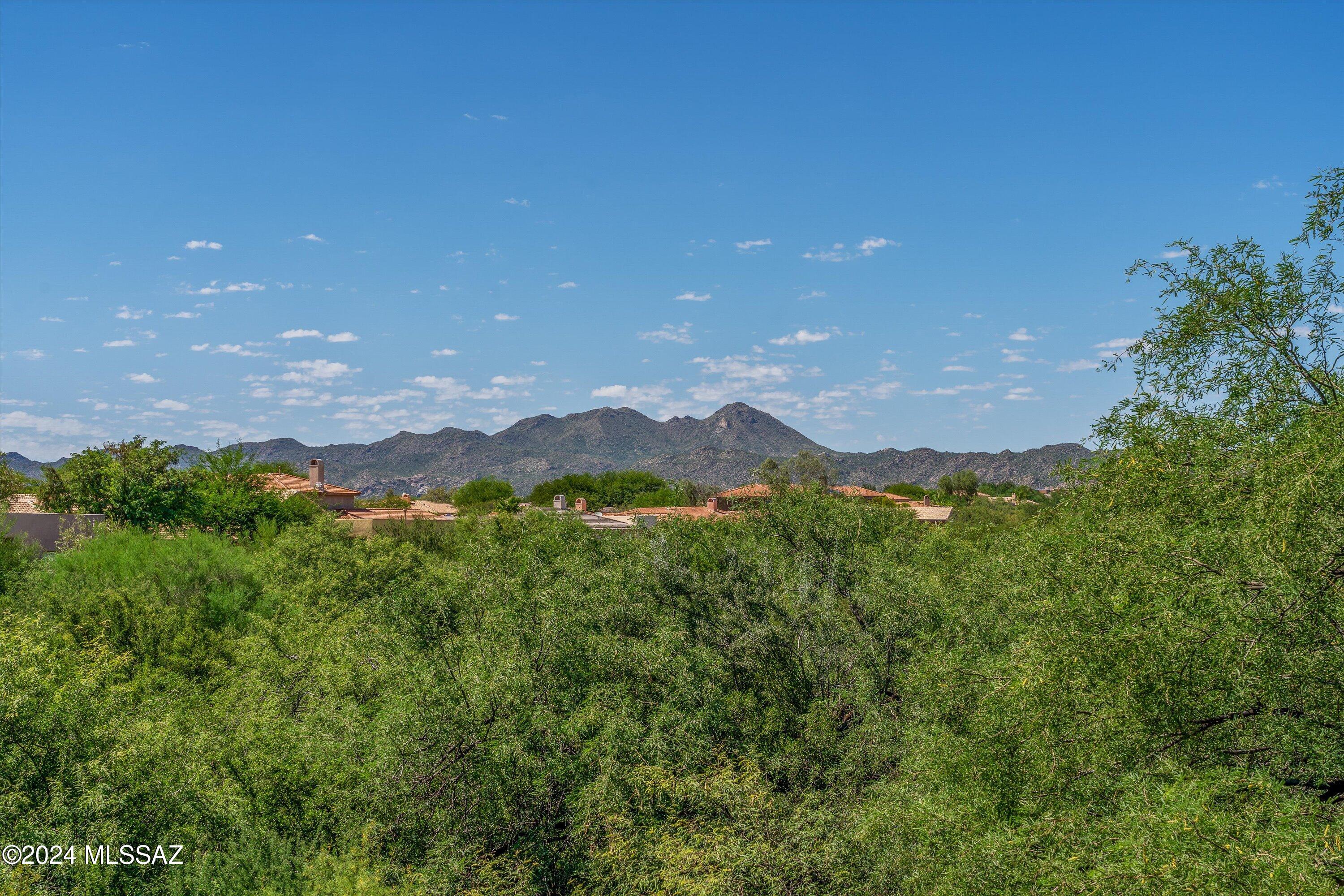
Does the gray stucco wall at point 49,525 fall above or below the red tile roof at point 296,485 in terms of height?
below

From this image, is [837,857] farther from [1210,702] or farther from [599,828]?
[1210,702]

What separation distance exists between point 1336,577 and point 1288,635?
0.89 metres

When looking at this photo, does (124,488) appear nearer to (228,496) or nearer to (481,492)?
(228,496)

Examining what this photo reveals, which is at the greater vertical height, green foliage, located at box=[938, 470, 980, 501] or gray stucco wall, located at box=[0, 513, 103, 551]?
green foliage, located at box=[938, 470, 980, 501]

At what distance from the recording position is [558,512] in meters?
35.6

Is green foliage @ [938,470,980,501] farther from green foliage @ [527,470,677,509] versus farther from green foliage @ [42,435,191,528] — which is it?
green foliage @ [42,435,191,528]

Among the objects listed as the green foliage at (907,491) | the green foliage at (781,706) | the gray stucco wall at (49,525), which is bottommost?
the green foliage at (781,706)

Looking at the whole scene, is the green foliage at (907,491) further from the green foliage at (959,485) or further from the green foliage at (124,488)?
the green foliage at (124,488)

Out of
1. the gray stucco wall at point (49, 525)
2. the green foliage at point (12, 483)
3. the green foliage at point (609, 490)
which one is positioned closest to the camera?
the gray stucco wall at point (49, 525)

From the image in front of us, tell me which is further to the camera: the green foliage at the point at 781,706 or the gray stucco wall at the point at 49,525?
the gray stucco wall at the point at 49,525

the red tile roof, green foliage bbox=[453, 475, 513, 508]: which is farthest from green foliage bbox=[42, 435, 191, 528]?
green foliage bbox=[453, 475, 513, 508]

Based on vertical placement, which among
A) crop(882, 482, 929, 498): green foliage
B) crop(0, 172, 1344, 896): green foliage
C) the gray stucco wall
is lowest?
crop(0, 172, 1344, 896): green foliage

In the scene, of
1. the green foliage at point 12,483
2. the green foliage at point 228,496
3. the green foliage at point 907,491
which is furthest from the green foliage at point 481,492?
the green foliage at point 907,491

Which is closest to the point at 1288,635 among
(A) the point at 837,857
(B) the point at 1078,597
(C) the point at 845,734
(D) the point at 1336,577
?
(D) the point at 1336,577
